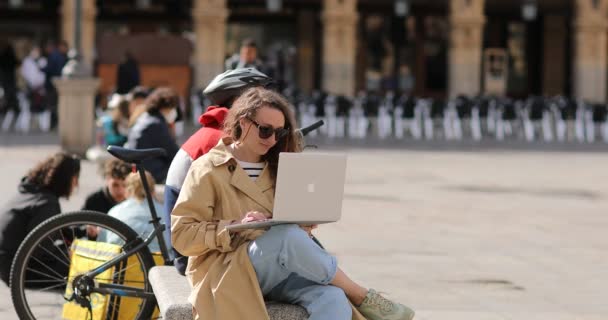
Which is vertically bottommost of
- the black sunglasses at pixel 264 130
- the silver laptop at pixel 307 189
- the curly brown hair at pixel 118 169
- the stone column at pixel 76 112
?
the stone column at pixel 76 112

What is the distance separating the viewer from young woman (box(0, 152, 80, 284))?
697cm

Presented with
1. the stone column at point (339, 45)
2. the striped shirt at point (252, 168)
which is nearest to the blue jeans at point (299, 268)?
the striped shirt at point (252, 168)

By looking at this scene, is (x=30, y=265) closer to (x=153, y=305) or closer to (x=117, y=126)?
(x=153, y=305)

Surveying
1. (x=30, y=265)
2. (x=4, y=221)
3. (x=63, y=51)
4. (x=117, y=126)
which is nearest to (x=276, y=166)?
(x=30, y=265)

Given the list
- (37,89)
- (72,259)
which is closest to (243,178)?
(72,259)

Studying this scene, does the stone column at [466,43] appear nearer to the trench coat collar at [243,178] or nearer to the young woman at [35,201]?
the young woman at [35,201]

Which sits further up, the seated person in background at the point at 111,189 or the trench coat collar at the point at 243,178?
the trench coat collar at the point at 243,178

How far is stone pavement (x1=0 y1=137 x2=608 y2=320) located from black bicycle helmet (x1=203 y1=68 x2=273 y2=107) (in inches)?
68.1

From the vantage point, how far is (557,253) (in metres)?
9.56

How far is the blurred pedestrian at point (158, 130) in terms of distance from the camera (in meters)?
9.09

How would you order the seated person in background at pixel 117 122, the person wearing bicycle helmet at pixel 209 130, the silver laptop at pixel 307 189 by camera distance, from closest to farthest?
the silver laptop at pixel 307 189
the person wearing bicycle helmet at pixel 209 130
the seated person in background at pixel 117 122

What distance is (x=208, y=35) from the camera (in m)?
30.4

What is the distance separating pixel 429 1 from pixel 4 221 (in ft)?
89.4

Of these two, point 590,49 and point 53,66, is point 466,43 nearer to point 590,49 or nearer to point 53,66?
point 590,49
